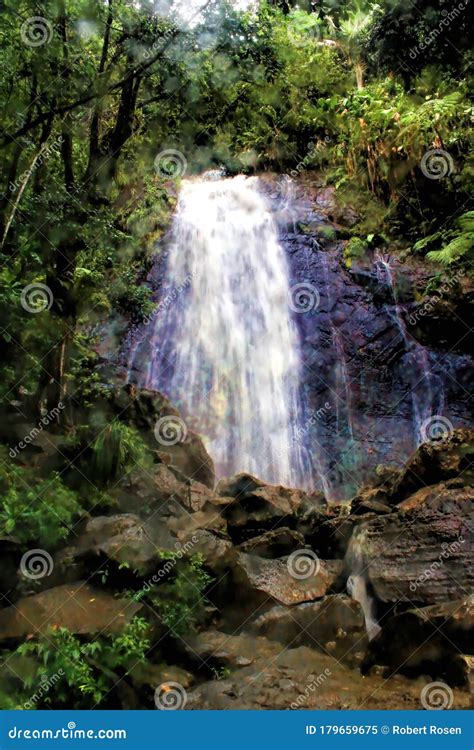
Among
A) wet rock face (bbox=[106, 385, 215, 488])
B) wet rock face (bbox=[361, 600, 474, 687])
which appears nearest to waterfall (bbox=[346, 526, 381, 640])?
wet rock face (bbox=[361, 600, 474, 687])

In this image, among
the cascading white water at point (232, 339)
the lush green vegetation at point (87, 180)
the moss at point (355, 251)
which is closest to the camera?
the lush green vegetation at point (87, 180)

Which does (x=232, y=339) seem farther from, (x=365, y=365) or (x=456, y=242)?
(x=456, y=242)

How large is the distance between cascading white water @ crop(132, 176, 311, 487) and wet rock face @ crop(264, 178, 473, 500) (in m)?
0.43

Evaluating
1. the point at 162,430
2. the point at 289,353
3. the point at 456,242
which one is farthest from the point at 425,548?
the point at 289,353

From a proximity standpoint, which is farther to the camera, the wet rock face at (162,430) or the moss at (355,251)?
the moss at (355,251)

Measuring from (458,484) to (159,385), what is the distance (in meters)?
5.88

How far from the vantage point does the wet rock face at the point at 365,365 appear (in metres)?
9.68

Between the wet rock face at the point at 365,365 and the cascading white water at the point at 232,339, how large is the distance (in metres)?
0.43

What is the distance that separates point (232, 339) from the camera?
1104 cm

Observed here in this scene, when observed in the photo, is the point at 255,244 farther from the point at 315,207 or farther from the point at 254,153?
the point at 254,153

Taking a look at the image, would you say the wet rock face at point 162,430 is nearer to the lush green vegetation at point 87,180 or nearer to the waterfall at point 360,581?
the lush green vegetation at point 87,180

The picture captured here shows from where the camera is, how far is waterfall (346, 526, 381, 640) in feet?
17.4

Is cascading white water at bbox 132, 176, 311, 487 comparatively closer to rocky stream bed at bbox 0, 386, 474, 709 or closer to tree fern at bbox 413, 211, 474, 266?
rocky stream bed at bbox 0, 386, 474, 709

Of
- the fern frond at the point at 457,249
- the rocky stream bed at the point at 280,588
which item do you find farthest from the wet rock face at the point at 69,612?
the fern frond at the point at 457,249
